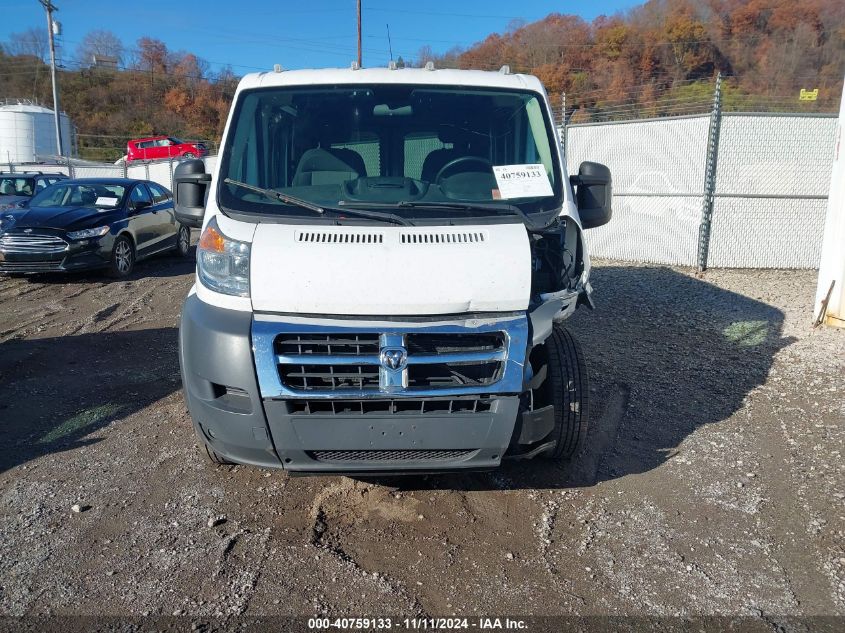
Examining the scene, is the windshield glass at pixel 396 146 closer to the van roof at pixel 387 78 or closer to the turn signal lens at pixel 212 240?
the van roof at pixel 387 78

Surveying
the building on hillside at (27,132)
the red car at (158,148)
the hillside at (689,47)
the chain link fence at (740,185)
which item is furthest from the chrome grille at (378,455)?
the building on hillside at (27,132)

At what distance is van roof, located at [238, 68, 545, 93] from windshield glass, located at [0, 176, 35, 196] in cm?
1358

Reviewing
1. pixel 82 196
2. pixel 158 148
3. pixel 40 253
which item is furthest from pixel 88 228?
pixel 158 148

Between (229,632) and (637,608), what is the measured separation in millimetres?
1696

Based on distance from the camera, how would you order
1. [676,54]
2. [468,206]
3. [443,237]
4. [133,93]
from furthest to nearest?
[133,93] → [676,54] → [468,206] → [443,237]

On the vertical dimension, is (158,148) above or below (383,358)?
above

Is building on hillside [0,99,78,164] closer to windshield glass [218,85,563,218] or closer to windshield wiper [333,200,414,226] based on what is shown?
windshield glass [218,85,563,218]

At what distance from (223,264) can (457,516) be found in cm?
180

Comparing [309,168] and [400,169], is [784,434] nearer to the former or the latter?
[400,169]

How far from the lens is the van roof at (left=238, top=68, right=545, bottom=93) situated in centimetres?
418

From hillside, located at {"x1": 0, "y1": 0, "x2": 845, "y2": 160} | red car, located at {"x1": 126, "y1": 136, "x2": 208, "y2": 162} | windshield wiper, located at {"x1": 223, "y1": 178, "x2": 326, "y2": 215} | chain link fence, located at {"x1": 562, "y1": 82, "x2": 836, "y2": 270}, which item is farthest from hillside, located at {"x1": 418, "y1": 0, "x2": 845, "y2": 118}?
windshield wiper, located at {"x1": 223, "y1": 178, "x2": 326, "y2": 215}

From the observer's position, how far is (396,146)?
412 cm

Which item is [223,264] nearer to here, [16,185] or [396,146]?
[396,146]

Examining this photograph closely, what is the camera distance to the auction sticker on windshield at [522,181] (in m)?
3.78
